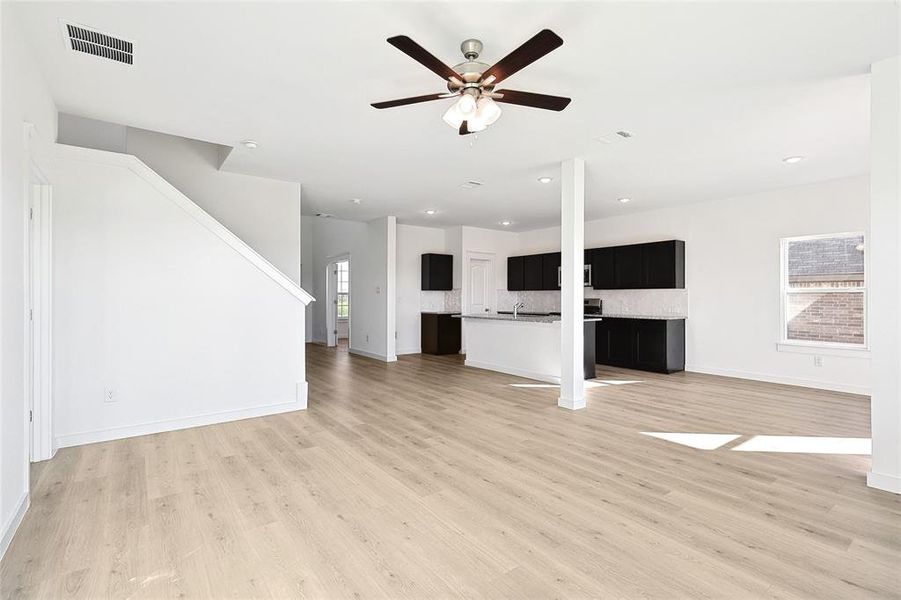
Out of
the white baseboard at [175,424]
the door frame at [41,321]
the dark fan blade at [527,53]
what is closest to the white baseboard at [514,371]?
the white baseboard at [175,424]

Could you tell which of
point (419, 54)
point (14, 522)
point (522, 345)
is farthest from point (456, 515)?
point (522, 345)

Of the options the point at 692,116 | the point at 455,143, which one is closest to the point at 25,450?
the point at 455,143

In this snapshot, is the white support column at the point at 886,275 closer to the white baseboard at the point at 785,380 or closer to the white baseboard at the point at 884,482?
the white baseboard at the point at 884,482

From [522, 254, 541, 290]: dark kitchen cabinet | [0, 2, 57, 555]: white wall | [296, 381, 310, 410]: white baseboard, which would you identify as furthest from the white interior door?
[0, 2, 57, 555]: white wall

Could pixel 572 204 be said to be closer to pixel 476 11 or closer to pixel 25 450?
pixel 476 11

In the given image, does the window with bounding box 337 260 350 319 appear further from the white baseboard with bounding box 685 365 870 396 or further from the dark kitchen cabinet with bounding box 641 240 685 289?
the white baseboard with bounding box 685 365 870 396

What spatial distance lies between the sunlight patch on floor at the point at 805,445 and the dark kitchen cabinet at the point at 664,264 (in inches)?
141

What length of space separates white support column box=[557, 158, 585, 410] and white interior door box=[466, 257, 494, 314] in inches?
184

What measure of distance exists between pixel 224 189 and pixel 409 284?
14.1 ft

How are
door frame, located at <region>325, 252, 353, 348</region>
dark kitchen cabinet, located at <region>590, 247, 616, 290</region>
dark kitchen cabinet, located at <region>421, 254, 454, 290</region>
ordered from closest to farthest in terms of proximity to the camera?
dark kitchen cabinet, located at <region>590, 247, 616, 290</region>, dark kitchen cabinet, located at <region>421, 254, 454, 290</region>, door frame, located at <region>325, 252, 353, 348</region>

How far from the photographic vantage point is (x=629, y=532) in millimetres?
2242

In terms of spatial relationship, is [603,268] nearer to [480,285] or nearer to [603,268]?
[603,268]

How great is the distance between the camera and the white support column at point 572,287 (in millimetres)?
4734

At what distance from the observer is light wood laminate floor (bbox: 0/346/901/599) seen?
6.11ft
